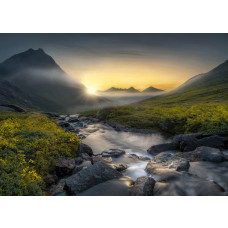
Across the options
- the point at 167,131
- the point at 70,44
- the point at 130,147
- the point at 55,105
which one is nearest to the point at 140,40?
the point at 70,44

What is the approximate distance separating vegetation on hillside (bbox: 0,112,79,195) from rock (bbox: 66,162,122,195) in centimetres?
131

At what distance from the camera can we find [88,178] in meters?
8.09

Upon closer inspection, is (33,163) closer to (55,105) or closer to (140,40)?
(140,40)

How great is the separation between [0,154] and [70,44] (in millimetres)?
10225

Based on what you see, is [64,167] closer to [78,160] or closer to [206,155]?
[78,160]

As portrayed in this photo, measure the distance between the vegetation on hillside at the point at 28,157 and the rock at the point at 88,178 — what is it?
1312 mm

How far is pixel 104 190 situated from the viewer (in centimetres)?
779

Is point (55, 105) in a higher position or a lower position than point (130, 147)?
lower

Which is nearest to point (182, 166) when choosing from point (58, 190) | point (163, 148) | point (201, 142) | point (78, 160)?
point (163, 148)

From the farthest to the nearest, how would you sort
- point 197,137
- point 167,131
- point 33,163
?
point 167,131 → point 197,137 → point 33,163

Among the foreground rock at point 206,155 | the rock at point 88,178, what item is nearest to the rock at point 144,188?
the rock at point 88,178

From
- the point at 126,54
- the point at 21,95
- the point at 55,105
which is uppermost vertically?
the point at 126,54

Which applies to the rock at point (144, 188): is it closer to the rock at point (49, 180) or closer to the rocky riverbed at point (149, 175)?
the rocky riverbed at point (149, 175)

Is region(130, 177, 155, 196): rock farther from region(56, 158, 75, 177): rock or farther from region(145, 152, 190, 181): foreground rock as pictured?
region(56, 158, 75, 177): rock
